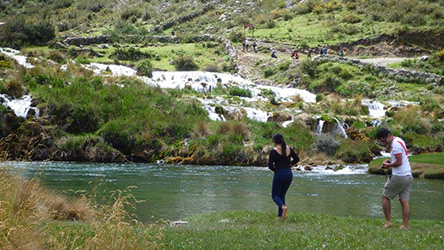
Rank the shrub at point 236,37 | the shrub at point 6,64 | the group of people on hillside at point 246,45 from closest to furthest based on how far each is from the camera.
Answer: the shrub at point 6,64 → the group of people on hillside at point 246,45 → the shrub at point 236,37

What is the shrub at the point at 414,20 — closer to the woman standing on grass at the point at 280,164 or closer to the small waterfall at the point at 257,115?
the small waterfall at the point at 257,115

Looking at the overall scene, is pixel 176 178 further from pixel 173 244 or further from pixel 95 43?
pixel 95 43

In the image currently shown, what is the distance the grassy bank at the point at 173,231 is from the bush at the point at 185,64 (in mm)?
48997

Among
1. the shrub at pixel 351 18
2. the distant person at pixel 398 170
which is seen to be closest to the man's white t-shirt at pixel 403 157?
the distant person at pixel 398 170

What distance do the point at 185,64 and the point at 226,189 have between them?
134 feet

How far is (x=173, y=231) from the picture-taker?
10461 mm

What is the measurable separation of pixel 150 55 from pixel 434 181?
160 ft

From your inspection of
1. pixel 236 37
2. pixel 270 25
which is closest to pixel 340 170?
pixel 236 37

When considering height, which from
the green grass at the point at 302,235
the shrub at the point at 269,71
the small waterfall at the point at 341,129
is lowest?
the green grass at the point at 302,235

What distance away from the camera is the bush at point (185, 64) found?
203 feet

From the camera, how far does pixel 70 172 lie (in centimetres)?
2650

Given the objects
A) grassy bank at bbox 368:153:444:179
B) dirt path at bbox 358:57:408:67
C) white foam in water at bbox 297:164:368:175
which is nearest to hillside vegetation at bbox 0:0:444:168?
dirt path at bbox 358:57:408:67

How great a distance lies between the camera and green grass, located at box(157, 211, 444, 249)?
357 inches

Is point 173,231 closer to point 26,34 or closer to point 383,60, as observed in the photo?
point 383,60
